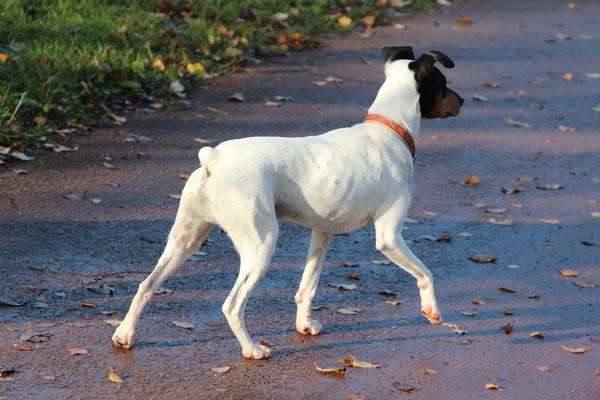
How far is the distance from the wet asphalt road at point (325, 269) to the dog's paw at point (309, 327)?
55mm

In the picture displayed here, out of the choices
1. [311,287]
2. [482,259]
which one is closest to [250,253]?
[311,287]

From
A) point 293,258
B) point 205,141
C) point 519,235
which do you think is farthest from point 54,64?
point 519,235

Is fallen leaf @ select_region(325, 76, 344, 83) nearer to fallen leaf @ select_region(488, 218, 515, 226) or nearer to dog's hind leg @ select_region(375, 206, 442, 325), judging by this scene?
fallen leaf @ select_region(488, 218, 515, 226)

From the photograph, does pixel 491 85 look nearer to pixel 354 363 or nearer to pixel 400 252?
pixel 400 252

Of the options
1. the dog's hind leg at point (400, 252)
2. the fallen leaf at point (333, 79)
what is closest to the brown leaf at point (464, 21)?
the fallen leaf at point (333, 79)

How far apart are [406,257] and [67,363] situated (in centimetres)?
196

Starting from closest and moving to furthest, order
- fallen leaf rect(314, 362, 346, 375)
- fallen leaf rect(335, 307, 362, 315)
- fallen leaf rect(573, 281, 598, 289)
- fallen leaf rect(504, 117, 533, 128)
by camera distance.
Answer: fallen leaf rect(314, 362, 346, 375), fallen leaf rect(335, 307, 362, 315), fallen leaf rect(573, 281, 598, 289), fallen leaf rect(504, 117, 533, 128)

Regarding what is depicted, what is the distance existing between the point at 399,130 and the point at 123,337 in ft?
6.59

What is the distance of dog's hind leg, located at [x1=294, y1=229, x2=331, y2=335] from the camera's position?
555cm

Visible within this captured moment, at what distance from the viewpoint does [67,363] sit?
4.83 m

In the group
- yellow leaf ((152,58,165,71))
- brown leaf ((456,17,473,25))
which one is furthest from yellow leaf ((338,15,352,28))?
yellow leaf ((152,58,165,71))

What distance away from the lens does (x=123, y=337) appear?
16.7 feet

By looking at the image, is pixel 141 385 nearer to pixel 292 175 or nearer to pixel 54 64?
pixel 292 175

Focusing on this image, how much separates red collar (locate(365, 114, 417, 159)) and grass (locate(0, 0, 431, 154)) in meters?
4.01
